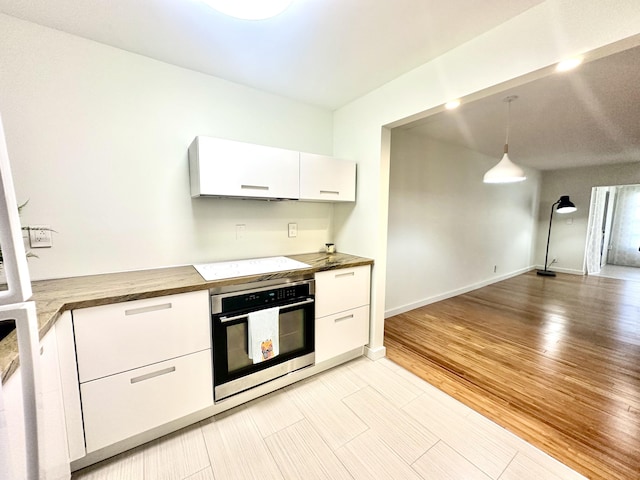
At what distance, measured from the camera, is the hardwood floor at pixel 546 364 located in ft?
5.07

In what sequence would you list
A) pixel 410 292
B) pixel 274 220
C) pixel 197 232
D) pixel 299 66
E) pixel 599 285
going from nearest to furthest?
pixel 299 66 → pixel 197 232 → pixel 274 220 → pixel 410 292 → pixel 599 285

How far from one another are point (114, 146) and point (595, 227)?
8413mm

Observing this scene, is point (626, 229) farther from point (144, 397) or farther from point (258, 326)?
point (144, 397)

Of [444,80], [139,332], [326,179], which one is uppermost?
[444,80]

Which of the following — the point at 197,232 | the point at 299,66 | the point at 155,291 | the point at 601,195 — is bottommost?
the point at 155,291

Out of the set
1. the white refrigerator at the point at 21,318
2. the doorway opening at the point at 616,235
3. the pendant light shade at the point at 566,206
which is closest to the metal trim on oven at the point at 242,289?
the white refrigerator at the point at 21,318

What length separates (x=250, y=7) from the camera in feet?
3.44

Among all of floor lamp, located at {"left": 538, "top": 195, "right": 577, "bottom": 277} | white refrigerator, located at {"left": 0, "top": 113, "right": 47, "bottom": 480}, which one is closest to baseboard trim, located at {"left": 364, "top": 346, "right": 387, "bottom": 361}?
white refrigerator, located at {"left": 0, "top": 113, "right": 47, "bottom": 480}

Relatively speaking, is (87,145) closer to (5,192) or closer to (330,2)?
(5,192)

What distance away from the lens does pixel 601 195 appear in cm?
557

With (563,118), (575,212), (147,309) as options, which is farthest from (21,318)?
(575,212)

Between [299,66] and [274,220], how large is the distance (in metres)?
1.21

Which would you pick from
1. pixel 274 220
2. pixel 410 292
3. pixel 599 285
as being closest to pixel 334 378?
pixel 274 220

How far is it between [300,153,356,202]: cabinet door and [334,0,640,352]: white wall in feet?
0.42
